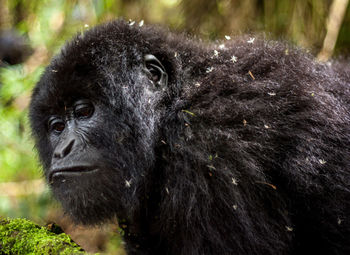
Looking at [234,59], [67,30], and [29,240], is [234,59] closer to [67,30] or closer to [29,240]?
[29,240]

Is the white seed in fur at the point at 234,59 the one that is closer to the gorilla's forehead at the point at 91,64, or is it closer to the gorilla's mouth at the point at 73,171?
the gorilla's forehead at the point at 91,64

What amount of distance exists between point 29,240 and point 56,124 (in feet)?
3.51

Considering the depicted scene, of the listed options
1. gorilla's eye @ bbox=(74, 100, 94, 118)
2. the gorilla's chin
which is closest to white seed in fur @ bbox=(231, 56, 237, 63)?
gorilla's eye @ bbox=(74, 100, 94, 118)

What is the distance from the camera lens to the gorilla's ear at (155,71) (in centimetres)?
295

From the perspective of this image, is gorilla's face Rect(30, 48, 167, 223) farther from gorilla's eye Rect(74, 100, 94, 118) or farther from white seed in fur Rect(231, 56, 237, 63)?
white seed in fur Rect(231, 56, 237, 63)

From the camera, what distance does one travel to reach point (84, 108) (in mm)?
2918

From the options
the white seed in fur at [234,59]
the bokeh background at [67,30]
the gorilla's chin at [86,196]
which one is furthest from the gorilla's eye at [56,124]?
the bokeh background at [67,30]

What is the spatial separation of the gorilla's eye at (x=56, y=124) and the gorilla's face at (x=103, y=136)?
2.6 inches

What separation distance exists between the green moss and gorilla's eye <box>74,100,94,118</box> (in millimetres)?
864

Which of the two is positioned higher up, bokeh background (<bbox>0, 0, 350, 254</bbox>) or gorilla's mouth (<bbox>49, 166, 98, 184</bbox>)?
gorilla's mouth (<bbox>49, 166, 98, 184</bbox>)

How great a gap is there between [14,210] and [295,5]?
15.9 feet

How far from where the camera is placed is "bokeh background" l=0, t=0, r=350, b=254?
17.4ft

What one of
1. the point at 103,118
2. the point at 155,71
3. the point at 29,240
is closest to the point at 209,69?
the point at 155,71

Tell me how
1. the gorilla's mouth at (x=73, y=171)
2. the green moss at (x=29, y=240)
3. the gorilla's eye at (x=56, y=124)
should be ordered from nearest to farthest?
the green moss at (x=29, y=240) < the gorilla's mouth at (x=73, y=171) < the gorilla's eye at (x=56, y=124)
